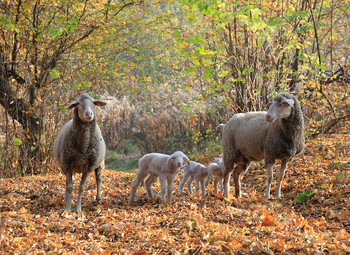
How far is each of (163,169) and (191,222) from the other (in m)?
2.18

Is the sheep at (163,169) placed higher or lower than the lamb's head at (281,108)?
lower

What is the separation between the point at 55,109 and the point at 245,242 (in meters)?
9.11

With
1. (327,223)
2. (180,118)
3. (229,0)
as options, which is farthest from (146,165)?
(180,118)

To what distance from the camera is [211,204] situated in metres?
5.96

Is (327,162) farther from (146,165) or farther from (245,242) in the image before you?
(245,242)

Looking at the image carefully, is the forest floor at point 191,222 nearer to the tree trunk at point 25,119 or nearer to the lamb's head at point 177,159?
the lamb's head at point 177,159

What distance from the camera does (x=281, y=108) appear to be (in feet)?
19.9

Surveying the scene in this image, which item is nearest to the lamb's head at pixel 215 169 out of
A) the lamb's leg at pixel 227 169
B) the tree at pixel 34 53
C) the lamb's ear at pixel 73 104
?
the lamb's leg at pixel 227 169

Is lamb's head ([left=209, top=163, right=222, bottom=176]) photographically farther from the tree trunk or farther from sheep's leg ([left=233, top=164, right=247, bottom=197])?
the tree trunk

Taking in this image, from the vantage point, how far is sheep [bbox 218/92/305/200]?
615 centimetres

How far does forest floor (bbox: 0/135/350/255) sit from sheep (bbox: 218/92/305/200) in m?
0.69

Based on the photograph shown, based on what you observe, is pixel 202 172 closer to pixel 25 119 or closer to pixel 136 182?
pixel 136 182

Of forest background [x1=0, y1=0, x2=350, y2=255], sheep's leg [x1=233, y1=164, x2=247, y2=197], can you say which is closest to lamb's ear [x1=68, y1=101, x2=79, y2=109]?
forest background [x1=0, y1=0, x2=350, y2=255]

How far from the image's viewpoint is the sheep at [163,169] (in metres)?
6.27
